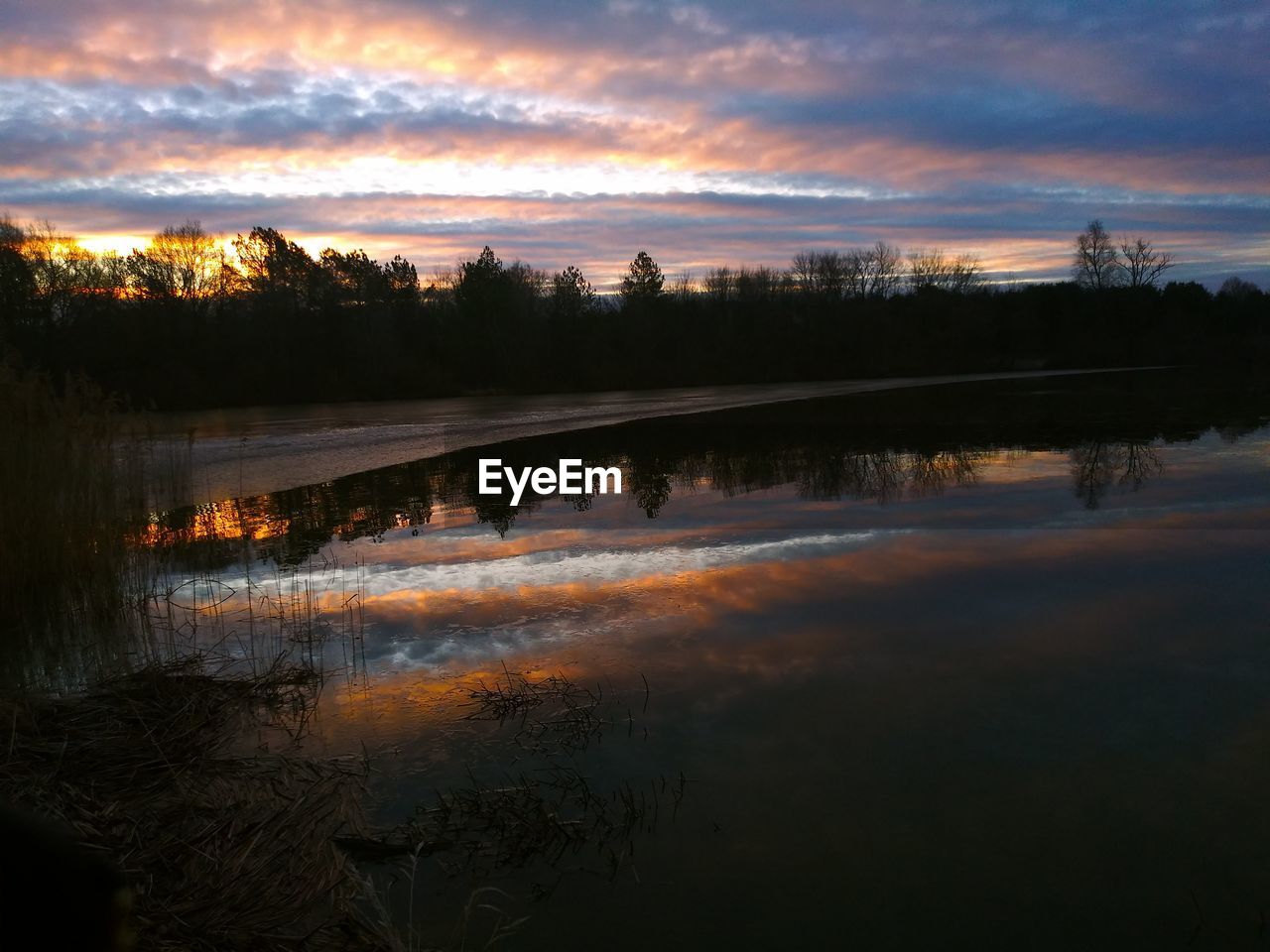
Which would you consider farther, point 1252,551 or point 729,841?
point 1252,551

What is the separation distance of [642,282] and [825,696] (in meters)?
74.7

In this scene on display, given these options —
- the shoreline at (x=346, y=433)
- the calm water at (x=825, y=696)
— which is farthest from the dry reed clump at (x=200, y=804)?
the shoreline at (x=346, y=433)

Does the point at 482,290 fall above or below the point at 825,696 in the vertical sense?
above

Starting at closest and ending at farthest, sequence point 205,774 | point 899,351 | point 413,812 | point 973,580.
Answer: point 413,812 < point 205,774 < point 973,580 < point 899,351

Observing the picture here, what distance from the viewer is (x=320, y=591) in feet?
28.9

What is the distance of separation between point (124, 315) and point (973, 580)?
196 ft

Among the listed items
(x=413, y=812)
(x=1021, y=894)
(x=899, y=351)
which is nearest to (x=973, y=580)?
(x=1021, y=894)

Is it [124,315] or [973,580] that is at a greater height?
[124,315]

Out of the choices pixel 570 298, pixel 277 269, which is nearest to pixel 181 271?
pixel 277 269

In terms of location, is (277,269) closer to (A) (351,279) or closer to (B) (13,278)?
(A) (351,279)

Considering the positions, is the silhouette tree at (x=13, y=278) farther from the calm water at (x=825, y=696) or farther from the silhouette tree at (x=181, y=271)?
the calm water at (x=825, y=696)

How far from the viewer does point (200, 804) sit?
14.7ft

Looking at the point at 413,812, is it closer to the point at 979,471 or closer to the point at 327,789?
the point at 327,789

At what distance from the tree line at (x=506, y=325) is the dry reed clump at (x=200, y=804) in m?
46.1
